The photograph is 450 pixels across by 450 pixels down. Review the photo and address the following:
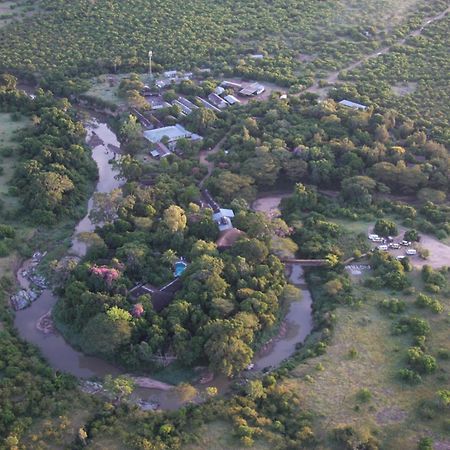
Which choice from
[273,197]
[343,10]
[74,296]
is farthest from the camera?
[343,10]

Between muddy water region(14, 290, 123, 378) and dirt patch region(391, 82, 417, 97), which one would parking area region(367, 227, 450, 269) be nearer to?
muddy water region(14, 290, 123, 378)

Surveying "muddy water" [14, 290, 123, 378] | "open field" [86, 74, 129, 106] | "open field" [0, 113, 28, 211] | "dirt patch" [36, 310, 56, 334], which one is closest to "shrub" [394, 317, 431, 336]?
"muddy water" [14, 290, 123, 378]

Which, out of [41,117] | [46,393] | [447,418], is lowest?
[447,418]

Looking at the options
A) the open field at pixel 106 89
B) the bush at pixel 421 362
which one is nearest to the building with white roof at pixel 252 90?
the open field at pixel 106 89

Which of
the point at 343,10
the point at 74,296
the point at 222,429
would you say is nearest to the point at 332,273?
the point at 222,429

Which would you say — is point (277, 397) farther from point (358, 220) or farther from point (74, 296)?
point (358, 220)

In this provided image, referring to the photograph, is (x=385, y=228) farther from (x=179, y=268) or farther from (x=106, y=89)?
(x=106, y=89)

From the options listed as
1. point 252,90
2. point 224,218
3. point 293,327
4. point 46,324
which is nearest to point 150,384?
point 46,324
